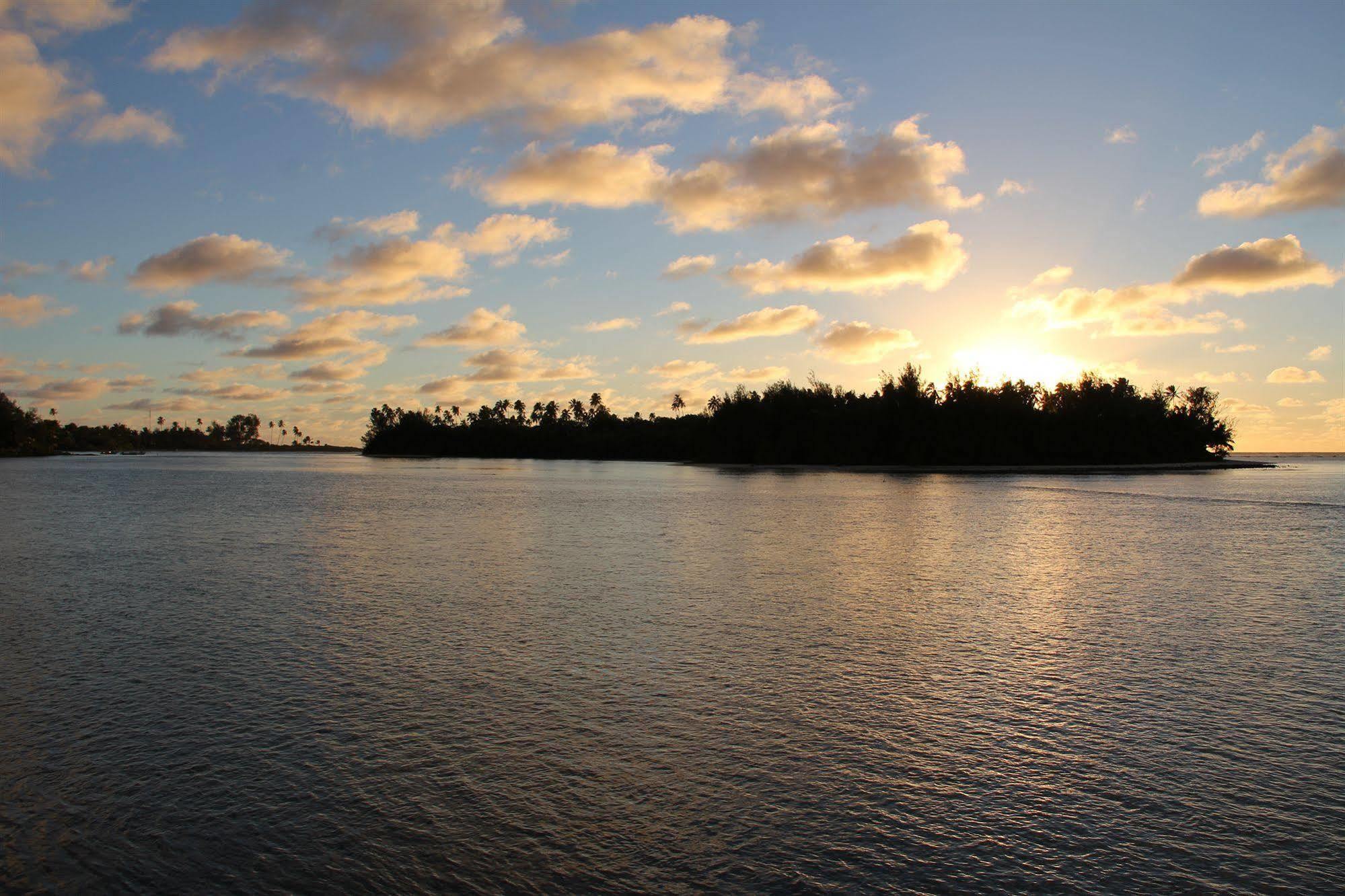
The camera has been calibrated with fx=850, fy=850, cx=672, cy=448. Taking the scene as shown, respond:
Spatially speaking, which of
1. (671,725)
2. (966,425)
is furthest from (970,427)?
(671,725)

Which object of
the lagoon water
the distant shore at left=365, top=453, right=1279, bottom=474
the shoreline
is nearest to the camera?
the lagoon water

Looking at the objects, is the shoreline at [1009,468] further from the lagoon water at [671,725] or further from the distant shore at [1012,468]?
the lagoon water at [671,725]

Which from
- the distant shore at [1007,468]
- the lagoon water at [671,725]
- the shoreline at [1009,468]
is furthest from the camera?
the distant shore at [1007,468]

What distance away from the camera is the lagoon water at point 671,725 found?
6.31 meters

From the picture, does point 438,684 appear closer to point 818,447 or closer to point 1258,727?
point 1258,727

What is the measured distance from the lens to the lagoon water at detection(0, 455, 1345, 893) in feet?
20.7

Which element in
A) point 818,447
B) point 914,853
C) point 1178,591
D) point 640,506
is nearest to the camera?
point 914,853

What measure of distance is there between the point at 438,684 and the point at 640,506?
3237 centimetres

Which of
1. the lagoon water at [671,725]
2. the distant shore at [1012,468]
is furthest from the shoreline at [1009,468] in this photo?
the lagoon water at [671,725]

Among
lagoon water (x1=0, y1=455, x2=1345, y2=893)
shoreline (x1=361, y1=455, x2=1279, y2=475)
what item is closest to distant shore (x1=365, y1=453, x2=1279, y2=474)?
shoreline (x1=361, y1=455, x2=1279, y2=475)

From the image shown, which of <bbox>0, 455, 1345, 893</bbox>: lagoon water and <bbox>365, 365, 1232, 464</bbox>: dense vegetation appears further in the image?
<bbox>365, 365, 1232, 464</bbox>: dense vegetation

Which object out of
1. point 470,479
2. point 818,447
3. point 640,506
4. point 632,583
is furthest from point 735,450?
point 632,583

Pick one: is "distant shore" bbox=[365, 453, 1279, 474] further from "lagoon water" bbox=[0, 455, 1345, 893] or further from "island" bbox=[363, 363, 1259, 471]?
"lagoon water" bbox=[0, 455, 1345, 893]

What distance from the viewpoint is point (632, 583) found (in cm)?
1861
